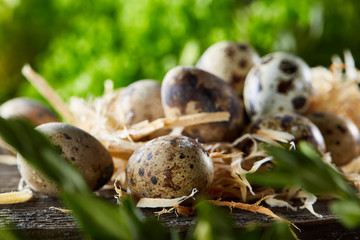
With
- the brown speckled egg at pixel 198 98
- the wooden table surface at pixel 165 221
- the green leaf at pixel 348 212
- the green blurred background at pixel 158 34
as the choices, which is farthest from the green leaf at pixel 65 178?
the green blurred background at pixel 158 34

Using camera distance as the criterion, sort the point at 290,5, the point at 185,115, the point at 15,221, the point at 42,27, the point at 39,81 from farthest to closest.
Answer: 1. the point at 42,27
2. the point at 290,5
3. the point at 39,81
4. the point at 185,115
5. the point at 15,221

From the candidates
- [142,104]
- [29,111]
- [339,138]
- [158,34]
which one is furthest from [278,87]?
[158,34]

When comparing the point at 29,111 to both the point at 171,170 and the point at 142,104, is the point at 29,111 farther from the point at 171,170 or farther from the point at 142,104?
the point at 171,170

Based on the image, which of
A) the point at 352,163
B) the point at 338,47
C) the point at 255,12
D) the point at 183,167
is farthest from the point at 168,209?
the point at 338,47

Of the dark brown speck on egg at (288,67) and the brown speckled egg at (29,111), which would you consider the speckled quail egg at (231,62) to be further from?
the brown speckled egg at (29,111)

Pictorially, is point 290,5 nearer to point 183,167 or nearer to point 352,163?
point 352,163

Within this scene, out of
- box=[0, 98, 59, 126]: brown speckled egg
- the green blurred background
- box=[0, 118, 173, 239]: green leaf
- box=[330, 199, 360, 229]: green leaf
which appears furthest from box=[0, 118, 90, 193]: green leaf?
the green blurred background
